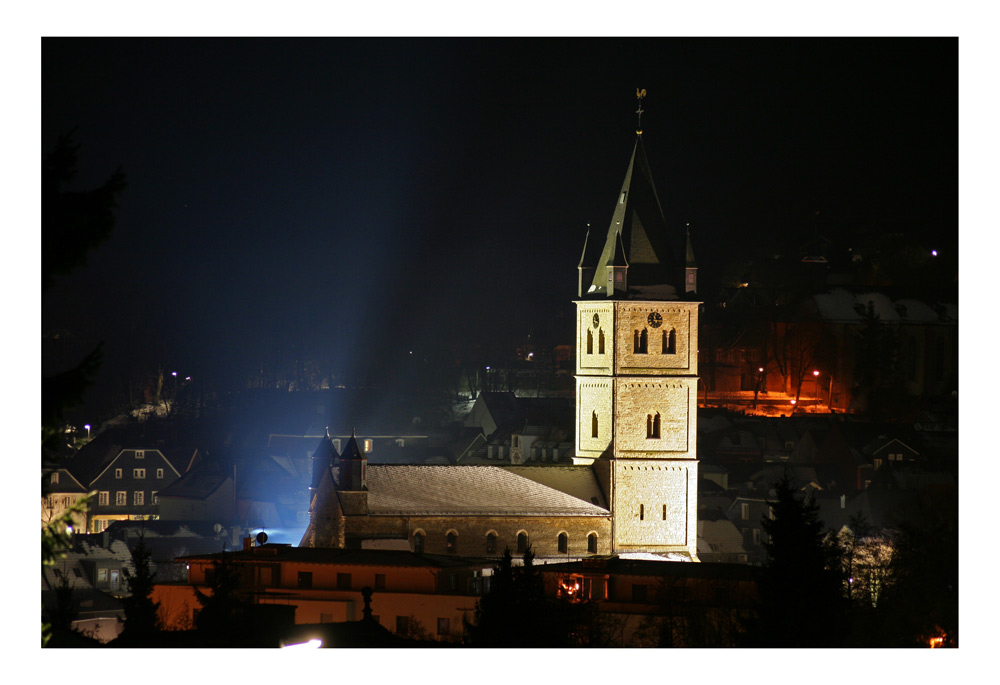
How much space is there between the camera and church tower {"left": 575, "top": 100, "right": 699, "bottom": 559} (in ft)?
163

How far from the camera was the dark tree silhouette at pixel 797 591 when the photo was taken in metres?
32.2

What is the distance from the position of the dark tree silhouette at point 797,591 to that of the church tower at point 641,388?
13.5 m

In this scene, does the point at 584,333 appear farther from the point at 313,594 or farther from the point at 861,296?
the point at 861,296

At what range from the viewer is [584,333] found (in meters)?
51.7

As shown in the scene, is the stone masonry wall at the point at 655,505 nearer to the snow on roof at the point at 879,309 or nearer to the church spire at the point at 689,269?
the church spire at the point at 689,269

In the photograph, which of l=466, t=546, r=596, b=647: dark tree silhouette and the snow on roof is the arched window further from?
the snow on roof

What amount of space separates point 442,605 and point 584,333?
1216 cm

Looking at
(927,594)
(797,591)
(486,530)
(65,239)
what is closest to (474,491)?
(486,530)

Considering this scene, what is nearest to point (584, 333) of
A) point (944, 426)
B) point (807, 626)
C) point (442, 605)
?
point (442, 605)

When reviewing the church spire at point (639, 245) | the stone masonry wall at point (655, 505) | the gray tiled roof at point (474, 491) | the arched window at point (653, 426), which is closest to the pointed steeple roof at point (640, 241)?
the church spire at point (639, 245)

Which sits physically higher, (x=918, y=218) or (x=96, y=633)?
(x=918, y=218)

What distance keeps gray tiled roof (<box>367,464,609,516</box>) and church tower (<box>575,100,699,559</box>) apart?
139 cm

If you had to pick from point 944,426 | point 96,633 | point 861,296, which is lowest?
point 96,633

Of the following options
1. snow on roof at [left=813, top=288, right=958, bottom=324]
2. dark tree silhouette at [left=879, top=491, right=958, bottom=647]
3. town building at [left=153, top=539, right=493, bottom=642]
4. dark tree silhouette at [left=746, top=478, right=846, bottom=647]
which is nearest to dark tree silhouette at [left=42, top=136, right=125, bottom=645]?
dark tree silhouette at [left=879, top=491, right=958, bottom=647]
